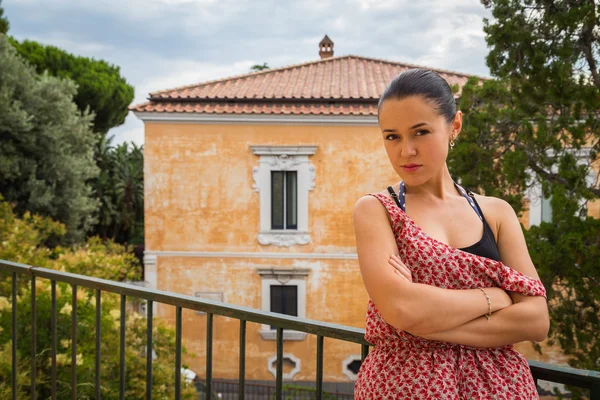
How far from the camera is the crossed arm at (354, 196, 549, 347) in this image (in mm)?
1253

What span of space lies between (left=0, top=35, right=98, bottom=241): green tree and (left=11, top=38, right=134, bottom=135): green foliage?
5840 mm

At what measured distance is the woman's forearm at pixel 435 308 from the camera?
1.25 m

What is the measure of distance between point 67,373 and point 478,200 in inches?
169

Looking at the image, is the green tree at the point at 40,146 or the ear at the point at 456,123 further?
the green tree at the point at 40,146

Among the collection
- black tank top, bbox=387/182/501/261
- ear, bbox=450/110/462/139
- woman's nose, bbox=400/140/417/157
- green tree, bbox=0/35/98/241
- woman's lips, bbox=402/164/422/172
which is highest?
green tree, bbox=0/35/98/241

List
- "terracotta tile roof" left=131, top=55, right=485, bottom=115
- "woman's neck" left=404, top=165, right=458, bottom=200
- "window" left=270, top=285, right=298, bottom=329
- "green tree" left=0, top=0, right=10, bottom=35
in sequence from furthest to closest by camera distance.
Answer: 1. "green tree" left=0, top=0, right=10, bottom=35
2. "window" left=270, top=285, right=298, bottom=329
3. "terracotta tile roof" left=131, top=55, right=485, bottom=115
4. "woman's neck" left=404, top=165, right=458, bottom=200

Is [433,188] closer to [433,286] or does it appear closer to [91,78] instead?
[433,286]

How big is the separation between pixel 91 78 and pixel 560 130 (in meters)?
20.2

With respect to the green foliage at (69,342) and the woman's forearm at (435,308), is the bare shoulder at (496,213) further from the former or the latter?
the green foliage at (69,342)

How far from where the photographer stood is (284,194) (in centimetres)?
1331

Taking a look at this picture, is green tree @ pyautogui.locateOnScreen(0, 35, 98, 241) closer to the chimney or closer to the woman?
the chimney

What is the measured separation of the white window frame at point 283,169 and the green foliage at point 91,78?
36.4ft

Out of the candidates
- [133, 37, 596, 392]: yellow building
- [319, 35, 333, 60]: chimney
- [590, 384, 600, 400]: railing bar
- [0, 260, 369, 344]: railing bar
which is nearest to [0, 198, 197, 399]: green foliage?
[0, 260, 369, 344]: railing bar

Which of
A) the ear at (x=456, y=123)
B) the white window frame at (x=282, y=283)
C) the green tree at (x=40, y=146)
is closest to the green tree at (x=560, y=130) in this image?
the ear at (x=456, y=123)
